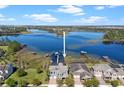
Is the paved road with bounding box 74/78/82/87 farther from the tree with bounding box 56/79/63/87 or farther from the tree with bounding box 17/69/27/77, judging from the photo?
the tree with bounding box 17/69/27/77

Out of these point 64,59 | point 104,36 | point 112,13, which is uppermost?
point 112,13

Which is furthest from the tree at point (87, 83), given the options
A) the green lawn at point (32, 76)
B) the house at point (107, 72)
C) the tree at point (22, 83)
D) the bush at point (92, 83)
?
the tree at point (22, 83)

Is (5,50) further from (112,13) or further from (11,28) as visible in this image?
(112,13)

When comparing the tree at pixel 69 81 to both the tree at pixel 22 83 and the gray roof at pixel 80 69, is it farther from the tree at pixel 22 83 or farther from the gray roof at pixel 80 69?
the tree at pixel 22 83

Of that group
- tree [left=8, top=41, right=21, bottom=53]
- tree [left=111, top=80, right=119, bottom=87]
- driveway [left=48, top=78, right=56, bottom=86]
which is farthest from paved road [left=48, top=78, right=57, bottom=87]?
tree [left=111, top=80, right=119, bottom=87]

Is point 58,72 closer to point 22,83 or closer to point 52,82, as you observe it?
point 52,82
